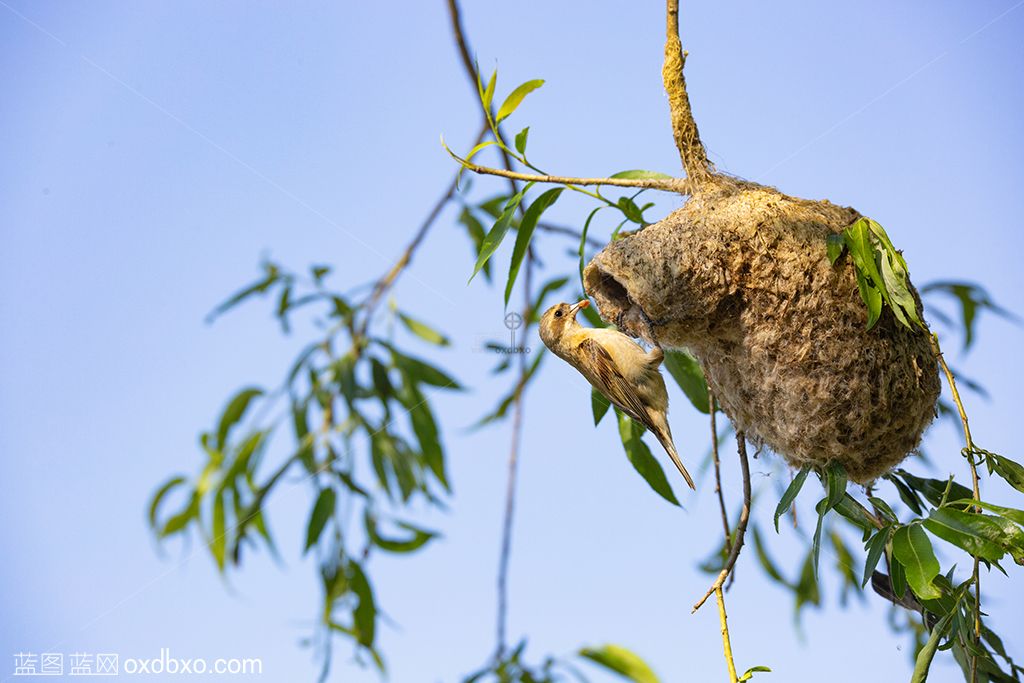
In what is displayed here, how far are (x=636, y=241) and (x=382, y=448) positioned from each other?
191 cm

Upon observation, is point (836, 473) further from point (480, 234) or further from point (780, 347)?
point (480, 234)

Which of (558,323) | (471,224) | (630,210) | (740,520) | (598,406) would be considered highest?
(471,224)

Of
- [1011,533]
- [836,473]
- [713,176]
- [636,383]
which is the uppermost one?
[713,176]

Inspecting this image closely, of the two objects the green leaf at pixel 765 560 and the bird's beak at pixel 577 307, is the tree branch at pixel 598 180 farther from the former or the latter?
the green leaf at pixel 765 560

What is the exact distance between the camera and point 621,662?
11.0 feet

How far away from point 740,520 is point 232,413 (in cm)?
251

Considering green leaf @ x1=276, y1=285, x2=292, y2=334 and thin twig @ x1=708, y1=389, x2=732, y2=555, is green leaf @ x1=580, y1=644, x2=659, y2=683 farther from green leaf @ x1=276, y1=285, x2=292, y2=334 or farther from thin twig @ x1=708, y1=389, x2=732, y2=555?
green leaf @ x1=276, y1=285, x2=292, y2=334

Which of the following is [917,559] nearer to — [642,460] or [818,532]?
[818,532]

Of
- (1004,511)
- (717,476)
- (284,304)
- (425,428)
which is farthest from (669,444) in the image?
(284,304)

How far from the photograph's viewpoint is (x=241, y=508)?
3857mm

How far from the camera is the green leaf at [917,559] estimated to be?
184 cm

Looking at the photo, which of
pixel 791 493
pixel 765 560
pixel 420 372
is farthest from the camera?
pixel 765 560

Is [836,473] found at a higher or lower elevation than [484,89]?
lower

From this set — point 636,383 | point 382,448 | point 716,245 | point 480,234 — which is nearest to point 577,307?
point 636,383
